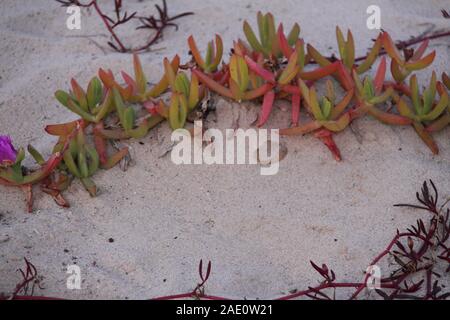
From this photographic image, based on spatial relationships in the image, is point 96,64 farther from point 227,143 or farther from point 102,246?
point 102,246

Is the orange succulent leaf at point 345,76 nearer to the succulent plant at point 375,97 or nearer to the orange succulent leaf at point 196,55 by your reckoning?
the succulent plant at point 375,97

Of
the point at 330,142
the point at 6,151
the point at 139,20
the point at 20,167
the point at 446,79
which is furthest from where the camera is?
the point at 139,20

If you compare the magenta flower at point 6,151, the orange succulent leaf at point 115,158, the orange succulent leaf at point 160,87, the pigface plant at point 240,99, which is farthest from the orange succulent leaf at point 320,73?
the magenta flower at point 6,151

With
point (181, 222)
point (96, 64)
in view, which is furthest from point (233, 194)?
point (96, 64)

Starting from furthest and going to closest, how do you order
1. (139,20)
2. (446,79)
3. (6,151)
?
(139,20)
(446,79)
(6,151)

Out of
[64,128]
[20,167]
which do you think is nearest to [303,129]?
[64,128]

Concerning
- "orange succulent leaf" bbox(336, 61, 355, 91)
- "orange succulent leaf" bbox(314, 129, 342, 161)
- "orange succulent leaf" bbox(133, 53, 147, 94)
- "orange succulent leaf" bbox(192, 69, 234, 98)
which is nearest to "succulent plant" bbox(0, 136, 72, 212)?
"orange succulent leaf" bbox(133, 53, 147, 94)

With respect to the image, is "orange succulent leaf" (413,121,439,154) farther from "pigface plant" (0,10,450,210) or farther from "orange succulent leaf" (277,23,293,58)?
"orange succulent leaf" (277,23,293,58)

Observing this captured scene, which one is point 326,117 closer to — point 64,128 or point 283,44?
point 283,44
